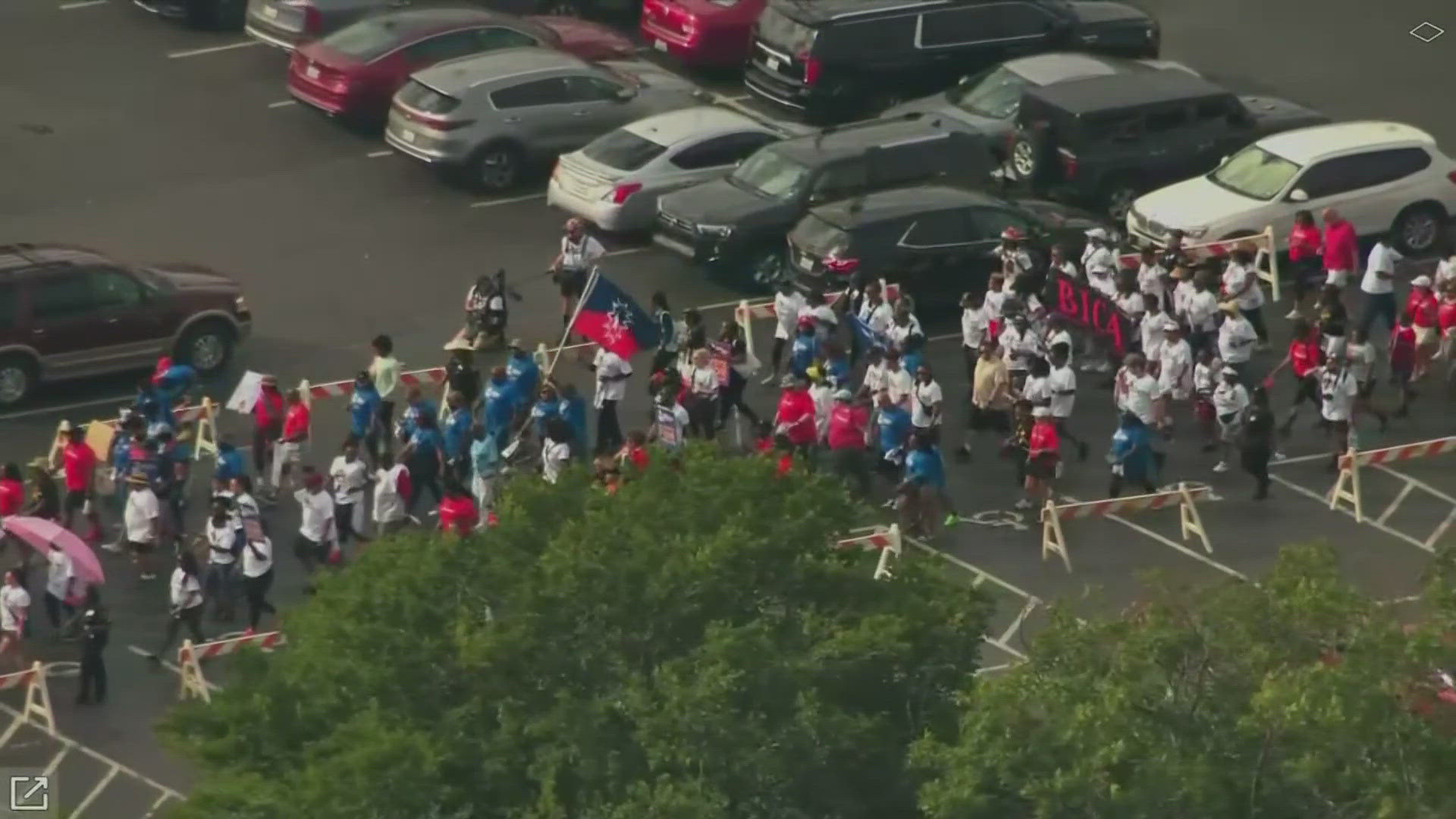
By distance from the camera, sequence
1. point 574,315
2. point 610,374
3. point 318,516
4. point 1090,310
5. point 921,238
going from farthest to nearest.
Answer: point 921,238
point 1090,310
point 574,315
point 610,374
point 318,516

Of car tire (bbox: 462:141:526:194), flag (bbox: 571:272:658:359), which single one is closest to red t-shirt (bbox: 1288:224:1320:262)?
flag (bbox: 571:272:658:359)

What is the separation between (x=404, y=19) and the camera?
3678cm

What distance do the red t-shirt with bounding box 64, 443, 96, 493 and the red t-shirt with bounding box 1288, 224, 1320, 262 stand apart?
1180 cm

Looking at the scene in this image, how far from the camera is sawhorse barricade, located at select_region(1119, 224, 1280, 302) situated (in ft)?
103

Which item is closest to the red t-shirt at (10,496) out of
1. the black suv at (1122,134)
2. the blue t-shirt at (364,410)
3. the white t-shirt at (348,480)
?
the white t-shirt at (348,480)

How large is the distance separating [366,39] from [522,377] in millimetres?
9713

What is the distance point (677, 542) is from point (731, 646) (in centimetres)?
117

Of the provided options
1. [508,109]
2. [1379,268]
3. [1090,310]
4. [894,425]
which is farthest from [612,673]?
[508,109]

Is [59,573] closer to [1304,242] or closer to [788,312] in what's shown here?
[788,312]

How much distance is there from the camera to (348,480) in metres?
26.1

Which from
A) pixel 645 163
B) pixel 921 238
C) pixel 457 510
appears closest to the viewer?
pixel 457 510

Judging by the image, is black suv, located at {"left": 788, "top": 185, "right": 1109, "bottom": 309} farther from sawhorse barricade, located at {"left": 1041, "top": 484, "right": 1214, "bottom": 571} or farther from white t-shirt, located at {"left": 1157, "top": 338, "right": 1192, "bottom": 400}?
sawhorse barricade, located at {"left": 1041, "top": 484, "right": 1214, "bottom": 571}

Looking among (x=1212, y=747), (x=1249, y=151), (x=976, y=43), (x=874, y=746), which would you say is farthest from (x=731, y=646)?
(x=976, y=43)

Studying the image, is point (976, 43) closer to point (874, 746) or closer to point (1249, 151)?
point (1249, 151)
